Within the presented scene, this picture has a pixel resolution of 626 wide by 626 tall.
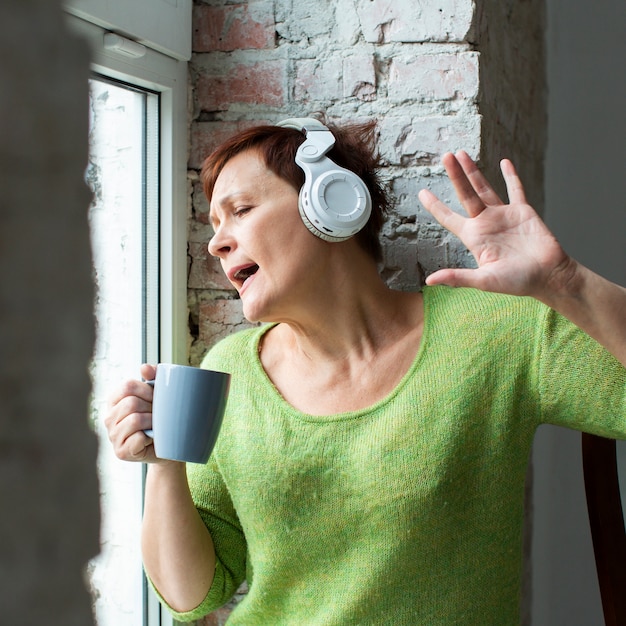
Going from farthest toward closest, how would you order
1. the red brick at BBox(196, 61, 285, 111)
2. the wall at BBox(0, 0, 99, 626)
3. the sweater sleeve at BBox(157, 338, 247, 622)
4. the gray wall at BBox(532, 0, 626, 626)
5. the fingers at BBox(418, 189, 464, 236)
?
the gray wall at BBox(532, 0, 626, 626), the red brick at BBox(196, 61, 285, 111), the sweater sleeve at BBox(157, 338, 247, 622), the fingers at BBox(418, 189, 464, 236), the wall at BBox(0, 0, 99, 626)

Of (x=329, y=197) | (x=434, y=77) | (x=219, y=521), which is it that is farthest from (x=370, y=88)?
(x=219, y=521)

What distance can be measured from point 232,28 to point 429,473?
96 cm

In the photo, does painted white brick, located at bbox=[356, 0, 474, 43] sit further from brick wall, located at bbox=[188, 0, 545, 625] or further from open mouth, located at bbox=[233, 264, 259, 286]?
open mouth, located at bbox=[233, 264, 259, 286]

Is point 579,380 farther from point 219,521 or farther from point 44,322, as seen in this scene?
point 44,322

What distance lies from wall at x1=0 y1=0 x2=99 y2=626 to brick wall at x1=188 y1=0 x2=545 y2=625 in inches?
53.2

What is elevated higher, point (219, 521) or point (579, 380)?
point (579, 380)

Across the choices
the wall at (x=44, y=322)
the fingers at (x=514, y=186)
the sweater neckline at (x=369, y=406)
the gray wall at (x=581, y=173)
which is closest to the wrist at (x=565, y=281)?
the fingers at (x=514, y=186)

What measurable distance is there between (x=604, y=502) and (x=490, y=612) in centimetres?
36

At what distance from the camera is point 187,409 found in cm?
109

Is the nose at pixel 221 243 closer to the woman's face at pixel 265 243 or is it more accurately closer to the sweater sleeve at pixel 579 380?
the woman's face at pixel 265 243

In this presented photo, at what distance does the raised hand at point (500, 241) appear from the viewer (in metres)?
1.04

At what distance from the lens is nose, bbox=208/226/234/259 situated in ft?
4.26

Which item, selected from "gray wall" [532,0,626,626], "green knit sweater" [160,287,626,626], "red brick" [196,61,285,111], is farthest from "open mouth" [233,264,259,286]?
"gray wall" [532,0,626,626]

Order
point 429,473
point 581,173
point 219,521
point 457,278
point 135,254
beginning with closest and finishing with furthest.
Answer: point 457,278 → point 429,473 → point 219,521 → point 135,254 → point 581,173
